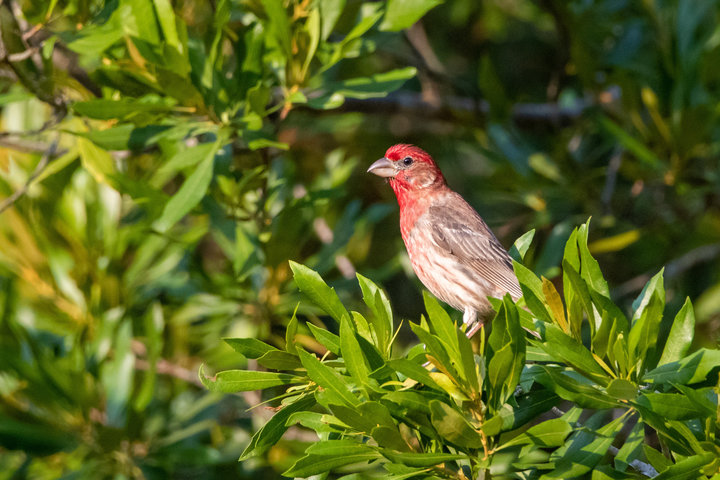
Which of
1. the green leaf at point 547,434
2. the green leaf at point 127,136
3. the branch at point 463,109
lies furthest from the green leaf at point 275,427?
the branch at point 463,109

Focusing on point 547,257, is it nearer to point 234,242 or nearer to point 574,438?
point 234,242

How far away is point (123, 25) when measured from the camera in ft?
12.1

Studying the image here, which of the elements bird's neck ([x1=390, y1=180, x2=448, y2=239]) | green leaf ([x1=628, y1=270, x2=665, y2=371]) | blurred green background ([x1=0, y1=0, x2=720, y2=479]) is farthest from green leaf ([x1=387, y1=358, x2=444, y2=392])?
bird's neck ([x1=390, y1=180, x2=448, y2=239])

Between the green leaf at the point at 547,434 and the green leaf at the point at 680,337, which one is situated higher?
the green leaf at the point at 680,337

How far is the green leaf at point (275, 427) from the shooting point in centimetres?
281

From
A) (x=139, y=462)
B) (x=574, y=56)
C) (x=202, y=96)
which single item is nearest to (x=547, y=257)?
(x=574, y=56)

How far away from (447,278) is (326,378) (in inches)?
93.4

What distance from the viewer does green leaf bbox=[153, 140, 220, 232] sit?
3.57 m

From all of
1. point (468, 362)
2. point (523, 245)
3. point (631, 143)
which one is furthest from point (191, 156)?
point (631, 143)

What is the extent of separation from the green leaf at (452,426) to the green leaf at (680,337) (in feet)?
2.34

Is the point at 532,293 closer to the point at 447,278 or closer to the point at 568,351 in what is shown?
the point at 568,351

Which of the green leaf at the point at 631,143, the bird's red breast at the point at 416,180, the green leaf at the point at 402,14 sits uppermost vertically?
the green leaf at the point at 402,14

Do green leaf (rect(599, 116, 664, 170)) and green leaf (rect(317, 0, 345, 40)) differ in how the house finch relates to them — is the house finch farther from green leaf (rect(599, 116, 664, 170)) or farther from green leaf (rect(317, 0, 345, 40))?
green leaf (rect(317, 0, 345, 40))

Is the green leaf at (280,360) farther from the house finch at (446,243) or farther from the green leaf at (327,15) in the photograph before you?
the house finch at (446,243)
